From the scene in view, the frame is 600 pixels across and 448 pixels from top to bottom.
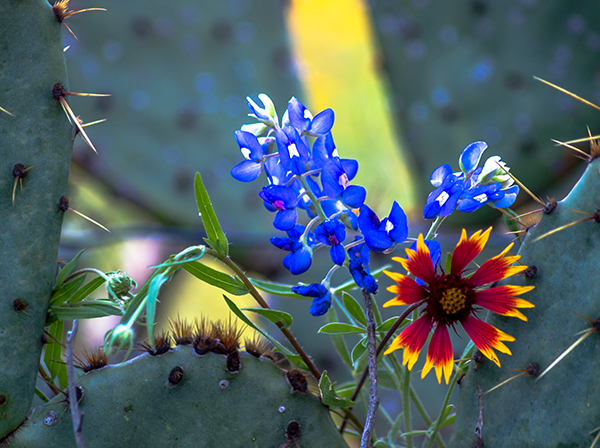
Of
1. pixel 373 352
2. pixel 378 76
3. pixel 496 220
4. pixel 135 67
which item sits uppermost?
pixel 135 67

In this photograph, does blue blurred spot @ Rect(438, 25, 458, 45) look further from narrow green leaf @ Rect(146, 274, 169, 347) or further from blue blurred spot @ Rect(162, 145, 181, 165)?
narrow green leaf @ Rect(146, 274, 169, 347)

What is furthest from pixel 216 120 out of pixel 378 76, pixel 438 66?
pixel 438 66

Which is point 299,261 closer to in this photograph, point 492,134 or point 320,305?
point 320,305

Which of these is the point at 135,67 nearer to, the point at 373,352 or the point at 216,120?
the point at 216,120

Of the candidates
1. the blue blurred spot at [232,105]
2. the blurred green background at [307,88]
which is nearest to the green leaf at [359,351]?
the blurred green background at [307,88]

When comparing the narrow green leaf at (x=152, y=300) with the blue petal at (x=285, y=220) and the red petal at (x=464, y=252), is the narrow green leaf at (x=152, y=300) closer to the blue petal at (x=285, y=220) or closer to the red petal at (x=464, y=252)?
the blue petal at (x=285, y=220)

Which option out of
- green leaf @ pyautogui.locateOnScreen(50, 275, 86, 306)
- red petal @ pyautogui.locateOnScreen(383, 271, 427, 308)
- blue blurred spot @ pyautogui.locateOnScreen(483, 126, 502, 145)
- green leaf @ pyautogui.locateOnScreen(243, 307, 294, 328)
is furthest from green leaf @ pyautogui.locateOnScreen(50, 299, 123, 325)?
blue blurred spot @ pyautogui.locateOnScreen(483, 126, 502, 145)
